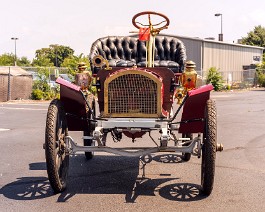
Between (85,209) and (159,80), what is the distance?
6.02 ft

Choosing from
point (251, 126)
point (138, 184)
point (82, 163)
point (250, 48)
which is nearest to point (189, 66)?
point (138, 184)

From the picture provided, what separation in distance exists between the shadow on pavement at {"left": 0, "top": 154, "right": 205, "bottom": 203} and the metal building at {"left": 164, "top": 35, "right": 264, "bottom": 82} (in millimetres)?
28583

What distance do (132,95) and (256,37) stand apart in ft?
228

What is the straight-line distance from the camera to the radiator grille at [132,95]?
541 centimetres

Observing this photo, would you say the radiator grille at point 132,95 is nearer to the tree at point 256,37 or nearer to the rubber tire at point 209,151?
the rubber tire at point 209,151

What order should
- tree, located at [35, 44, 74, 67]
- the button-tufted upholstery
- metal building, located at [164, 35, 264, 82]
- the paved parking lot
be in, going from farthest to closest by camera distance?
tree, located at [35, 44, 74, 67] < metal building, located at [164, 35, 264, 82] < the button-tufted upholstery < the paved parking lot

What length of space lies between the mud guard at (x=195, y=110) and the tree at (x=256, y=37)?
68.3 metres

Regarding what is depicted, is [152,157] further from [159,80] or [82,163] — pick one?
[159,80]

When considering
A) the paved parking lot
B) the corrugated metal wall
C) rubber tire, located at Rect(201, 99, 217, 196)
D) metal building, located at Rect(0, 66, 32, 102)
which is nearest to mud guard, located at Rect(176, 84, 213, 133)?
rubber tire, located at Rect(201, 99, 217, 196)

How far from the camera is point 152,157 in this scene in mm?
7523

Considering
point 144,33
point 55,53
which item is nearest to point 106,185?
point 144,33

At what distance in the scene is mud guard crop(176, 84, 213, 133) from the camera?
17.8 feet

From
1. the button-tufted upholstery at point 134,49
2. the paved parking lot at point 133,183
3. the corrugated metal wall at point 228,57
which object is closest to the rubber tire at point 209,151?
the paved parking lot at point 133,183

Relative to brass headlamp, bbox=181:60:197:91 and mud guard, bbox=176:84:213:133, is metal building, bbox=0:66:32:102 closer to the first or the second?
brass headlamp, bbox=181:60:197:91
